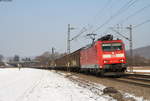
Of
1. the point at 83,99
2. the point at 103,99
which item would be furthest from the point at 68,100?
the point at 103,99

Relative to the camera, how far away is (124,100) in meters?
8.60

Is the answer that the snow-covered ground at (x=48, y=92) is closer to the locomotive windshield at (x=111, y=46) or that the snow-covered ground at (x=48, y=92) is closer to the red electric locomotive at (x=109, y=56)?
the red electric locomotive at (x=109, y=56)

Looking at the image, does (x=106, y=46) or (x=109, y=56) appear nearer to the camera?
(x=109, y=56)

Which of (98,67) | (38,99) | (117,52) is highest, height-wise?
(117,52)

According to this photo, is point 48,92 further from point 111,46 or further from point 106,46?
point 111,46

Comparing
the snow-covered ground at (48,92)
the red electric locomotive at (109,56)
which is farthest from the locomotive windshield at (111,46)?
the snow-covered ground at (48,92)

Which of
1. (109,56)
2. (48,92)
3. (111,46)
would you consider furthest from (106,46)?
(48,92)

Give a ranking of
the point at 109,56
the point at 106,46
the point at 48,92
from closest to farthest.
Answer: the point at 48,92
the point at 109,56
the point at 106,46

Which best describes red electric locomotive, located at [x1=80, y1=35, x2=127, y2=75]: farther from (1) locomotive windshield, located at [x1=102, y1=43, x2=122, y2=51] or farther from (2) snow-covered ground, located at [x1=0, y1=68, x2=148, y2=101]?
(2) snow-covered ground, located at [x1=0, y1=68, x2=148, y2=101]

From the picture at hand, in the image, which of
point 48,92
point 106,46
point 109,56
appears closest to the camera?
point 48,92

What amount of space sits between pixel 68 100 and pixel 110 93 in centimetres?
209

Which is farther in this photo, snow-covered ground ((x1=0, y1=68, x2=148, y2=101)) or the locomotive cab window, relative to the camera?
the locomotive cab window

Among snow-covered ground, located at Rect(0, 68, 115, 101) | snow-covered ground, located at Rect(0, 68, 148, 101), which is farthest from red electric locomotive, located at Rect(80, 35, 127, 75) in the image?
snow-covered ground, located at Rect(0, 68, 115, 101)

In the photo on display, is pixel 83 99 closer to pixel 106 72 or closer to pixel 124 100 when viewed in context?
pixel 124 100
